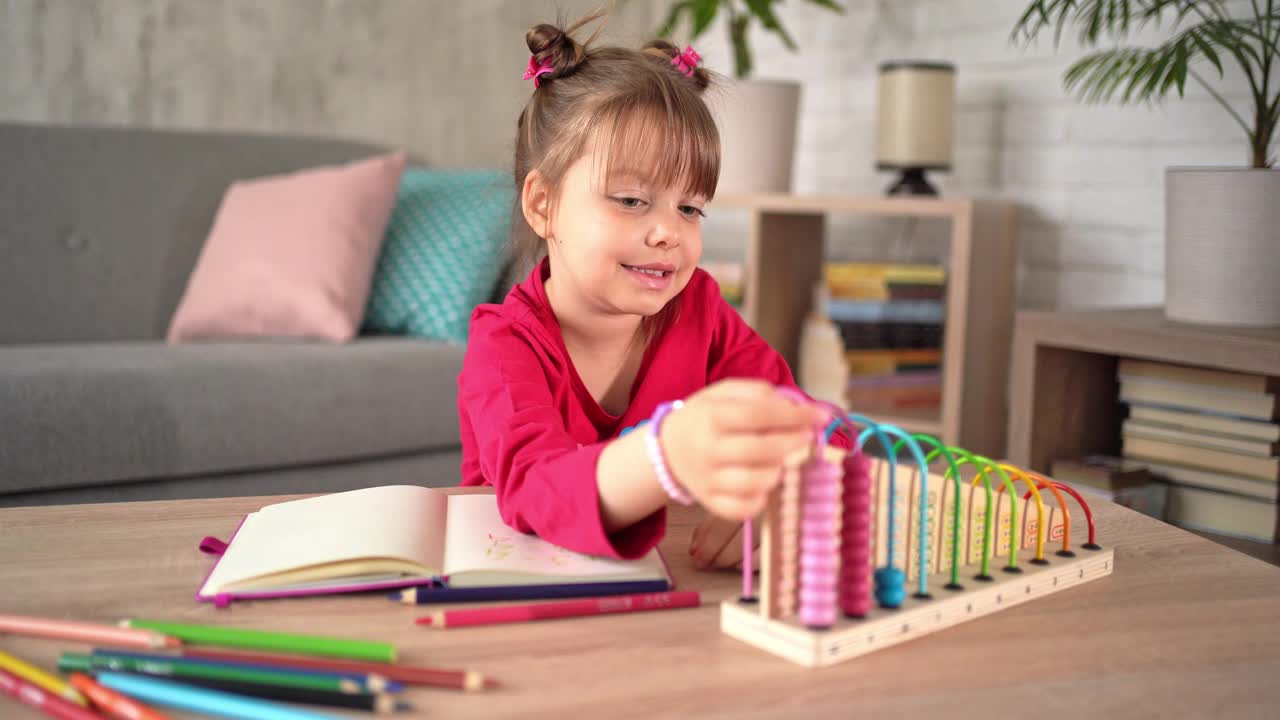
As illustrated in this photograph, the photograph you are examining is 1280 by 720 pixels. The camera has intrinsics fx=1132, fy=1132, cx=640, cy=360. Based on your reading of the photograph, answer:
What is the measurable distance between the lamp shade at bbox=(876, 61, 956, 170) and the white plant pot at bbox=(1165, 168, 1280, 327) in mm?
796

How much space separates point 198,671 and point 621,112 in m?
0.69

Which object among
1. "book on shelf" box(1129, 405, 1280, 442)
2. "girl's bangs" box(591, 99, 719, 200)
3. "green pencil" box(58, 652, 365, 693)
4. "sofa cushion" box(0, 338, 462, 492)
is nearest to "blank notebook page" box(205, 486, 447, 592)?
"green pencil" box(58, 652, 365, 693)

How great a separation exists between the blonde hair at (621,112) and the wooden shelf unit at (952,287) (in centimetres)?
134

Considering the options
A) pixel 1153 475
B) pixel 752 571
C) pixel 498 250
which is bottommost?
pixel 1153 475

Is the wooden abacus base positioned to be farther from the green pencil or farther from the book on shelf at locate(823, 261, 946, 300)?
the book on shelf at locate(823, 261, 946, 300)

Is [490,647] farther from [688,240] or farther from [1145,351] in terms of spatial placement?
[1145,351]

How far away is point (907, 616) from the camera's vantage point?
0.69 m

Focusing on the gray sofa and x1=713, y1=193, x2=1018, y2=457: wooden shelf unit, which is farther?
x1=713, y1=193, x2=1018, y2=457: wooden shelf unit

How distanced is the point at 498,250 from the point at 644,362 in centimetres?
130

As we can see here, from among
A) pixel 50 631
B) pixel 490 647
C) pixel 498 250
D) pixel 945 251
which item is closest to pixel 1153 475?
pixel 945 251

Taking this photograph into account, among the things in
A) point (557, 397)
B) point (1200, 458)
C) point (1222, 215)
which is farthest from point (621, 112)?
point (1200, 458)

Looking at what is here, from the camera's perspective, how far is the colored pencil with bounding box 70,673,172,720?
558 millimetres

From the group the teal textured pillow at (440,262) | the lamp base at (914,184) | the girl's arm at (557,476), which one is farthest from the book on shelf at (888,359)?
the girl's arm at (557,476)

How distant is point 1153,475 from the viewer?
1900 millimetres
